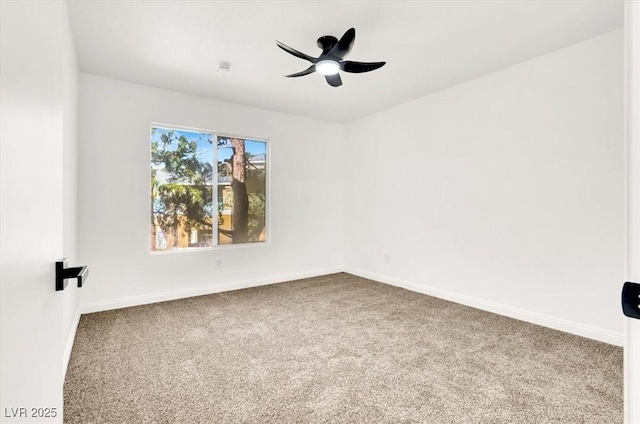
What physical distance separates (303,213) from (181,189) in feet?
6.05

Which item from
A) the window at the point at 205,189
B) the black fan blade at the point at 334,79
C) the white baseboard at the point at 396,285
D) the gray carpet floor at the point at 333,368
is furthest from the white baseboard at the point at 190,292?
the black fan blade at the point at 334,79

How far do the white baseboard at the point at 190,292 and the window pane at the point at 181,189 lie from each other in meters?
0.56

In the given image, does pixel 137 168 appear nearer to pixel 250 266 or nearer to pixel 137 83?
pixel 137 83

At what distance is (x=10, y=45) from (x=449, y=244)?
13.1 ft

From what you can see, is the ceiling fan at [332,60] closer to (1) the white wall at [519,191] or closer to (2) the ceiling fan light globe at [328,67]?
(2) the ceiling fan light globe at [328,67]

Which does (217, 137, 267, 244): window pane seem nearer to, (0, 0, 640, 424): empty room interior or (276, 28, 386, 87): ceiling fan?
(0, 0, 640, 424): empty room interior

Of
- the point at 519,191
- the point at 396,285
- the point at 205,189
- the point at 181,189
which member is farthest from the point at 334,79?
the point at 396,285

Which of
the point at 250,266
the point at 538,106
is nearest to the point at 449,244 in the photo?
the point at 538,106

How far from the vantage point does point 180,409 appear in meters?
1.80

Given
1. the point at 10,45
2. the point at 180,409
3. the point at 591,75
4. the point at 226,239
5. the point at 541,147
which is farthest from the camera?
the point at 226,239

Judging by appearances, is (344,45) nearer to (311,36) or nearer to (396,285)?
(311,36)

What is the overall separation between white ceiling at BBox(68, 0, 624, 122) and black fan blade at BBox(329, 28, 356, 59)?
9.0 inches

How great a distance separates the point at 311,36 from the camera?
272 cm

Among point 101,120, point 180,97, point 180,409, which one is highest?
point 180,97
